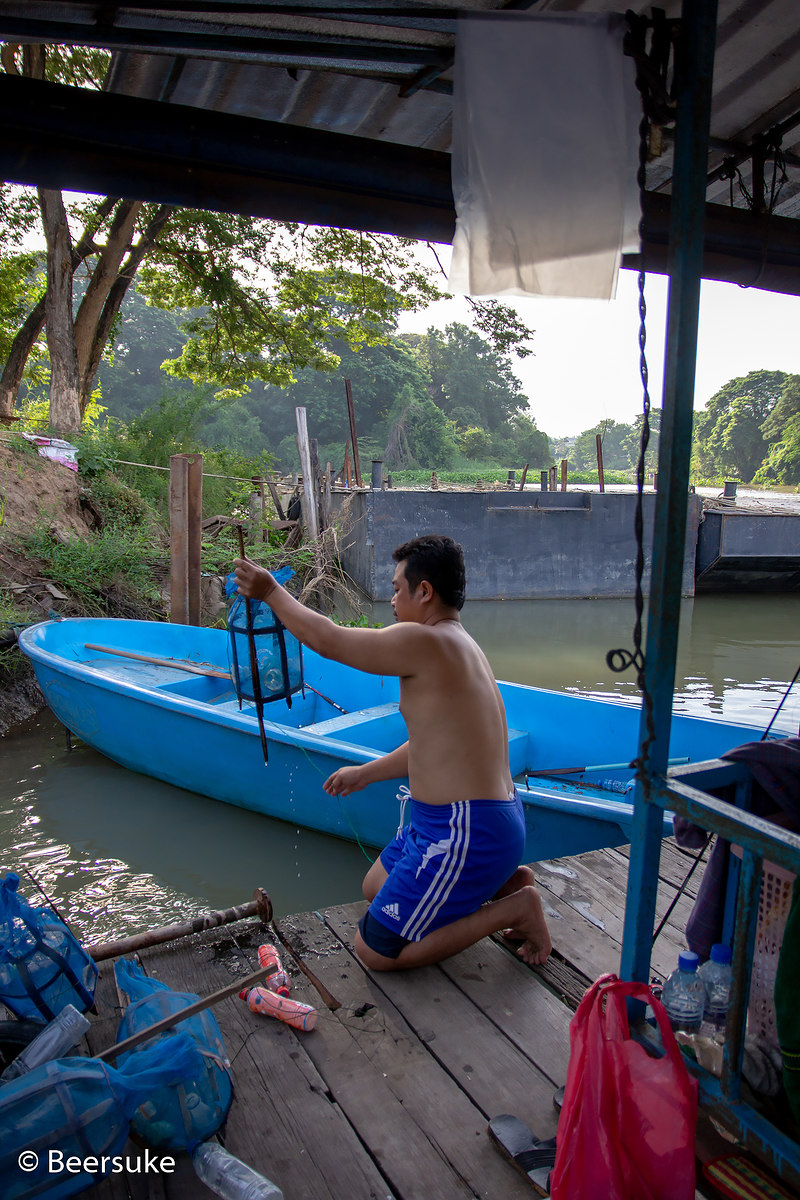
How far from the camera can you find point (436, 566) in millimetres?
2531

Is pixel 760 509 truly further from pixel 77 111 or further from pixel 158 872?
pixel 77 111

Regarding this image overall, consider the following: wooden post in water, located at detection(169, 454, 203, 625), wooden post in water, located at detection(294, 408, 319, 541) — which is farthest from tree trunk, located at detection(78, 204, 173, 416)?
wooden post in water, located at detection(169, 454, 203, 625)

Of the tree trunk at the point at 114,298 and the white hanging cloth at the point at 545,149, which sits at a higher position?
the tree trunk at the point at 114,298

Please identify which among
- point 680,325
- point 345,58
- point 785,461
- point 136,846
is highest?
point 785,461

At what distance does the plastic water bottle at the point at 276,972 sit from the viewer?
2.39m

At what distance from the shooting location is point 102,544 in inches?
375

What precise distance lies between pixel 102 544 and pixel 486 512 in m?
8.34

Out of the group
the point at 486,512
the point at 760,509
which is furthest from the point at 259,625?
the point at 760,509

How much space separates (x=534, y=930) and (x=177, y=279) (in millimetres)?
14968

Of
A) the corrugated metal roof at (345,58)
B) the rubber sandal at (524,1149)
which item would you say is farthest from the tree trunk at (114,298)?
the rubber sandal at (524,1149)

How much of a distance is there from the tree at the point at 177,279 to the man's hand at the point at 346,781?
28.7ft

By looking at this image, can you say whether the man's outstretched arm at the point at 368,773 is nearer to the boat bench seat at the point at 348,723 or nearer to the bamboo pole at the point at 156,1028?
the bamboo pole at the point at 156,1028

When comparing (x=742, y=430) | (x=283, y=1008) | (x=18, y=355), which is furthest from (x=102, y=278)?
(x=742, y=430)

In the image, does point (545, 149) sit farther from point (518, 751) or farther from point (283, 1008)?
point (518, 751)
